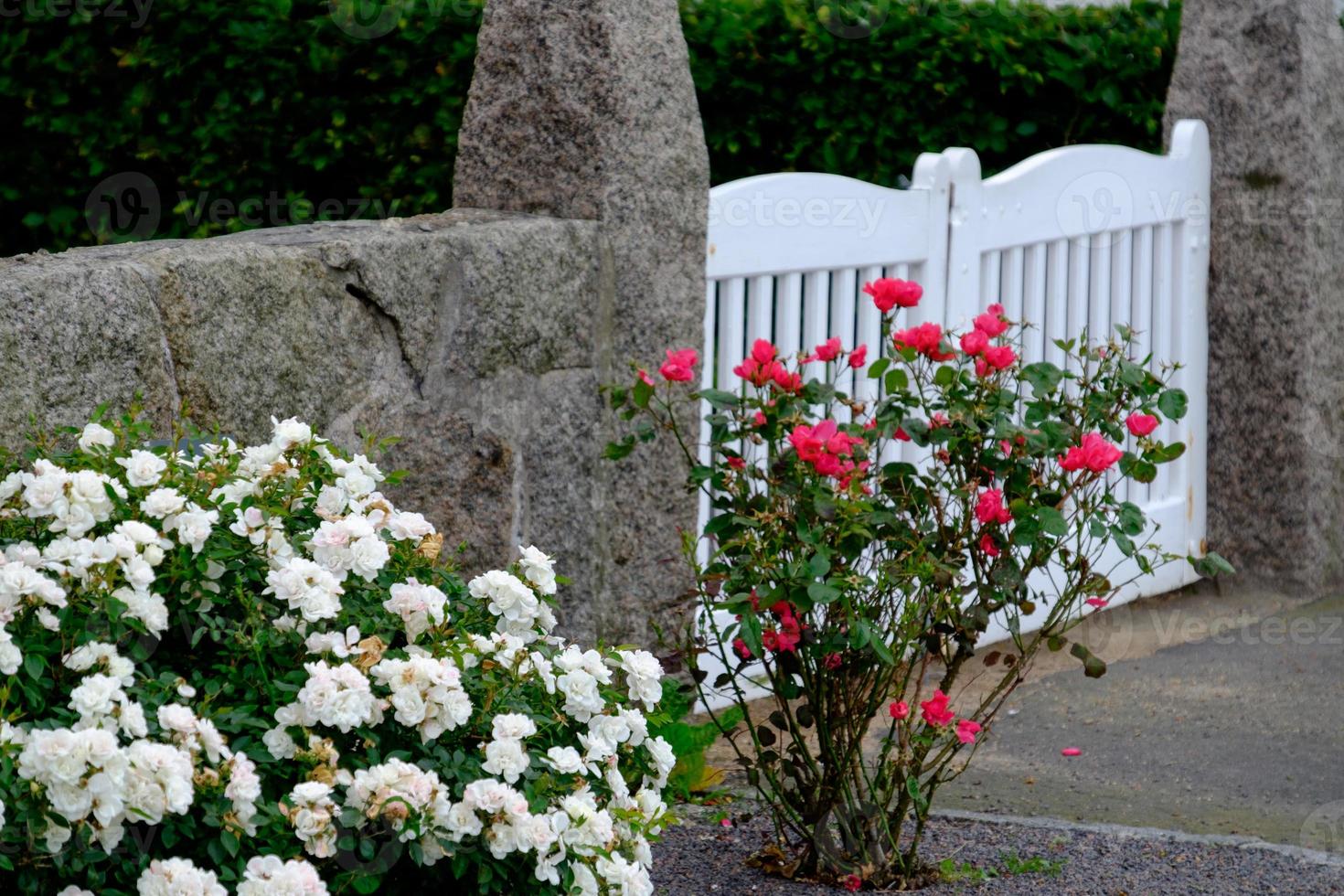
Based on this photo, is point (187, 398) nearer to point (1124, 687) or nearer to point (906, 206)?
point (906, 206)

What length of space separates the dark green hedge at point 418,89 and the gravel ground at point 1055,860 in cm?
298

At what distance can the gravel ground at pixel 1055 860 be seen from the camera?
118 inches

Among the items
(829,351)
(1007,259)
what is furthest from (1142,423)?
(1007,259)

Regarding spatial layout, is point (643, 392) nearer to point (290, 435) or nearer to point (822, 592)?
point (822, 592)

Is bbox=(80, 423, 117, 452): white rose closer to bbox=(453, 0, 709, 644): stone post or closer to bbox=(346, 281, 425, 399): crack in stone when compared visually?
bbox=(346, 281, 425, 399): crack in stone

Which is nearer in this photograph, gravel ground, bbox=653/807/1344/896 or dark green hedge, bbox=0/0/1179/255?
gravel ground, bbox=653/807/1344/896

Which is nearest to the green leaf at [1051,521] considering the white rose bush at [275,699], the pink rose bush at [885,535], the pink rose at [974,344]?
the pink rose bush at [885,535]

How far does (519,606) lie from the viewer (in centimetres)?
231

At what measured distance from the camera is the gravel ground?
9.86 ft

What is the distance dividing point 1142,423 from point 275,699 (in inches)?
61.6

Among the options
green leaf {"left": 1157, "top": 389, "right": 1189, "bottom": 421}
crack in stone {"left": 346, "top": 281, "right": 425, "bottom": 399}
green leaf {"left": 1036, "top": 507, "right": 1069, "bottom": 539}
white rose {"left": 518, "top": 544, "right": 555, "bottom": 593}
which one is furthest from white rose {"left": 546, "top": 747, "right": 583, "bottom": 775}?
green leaf {"left": 1157, "top": 389, "right": 1189, "bottom": 421}

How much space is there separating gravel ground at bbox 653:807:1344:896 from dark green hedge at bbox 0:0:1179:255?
2.98m

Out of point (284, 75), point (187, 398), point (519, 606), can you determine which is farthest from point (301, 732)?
point (284, 75)

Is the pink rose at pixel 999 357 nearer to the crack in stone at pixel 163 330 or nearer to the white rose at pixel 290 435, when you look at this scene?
the white rose at pixel 290 435
